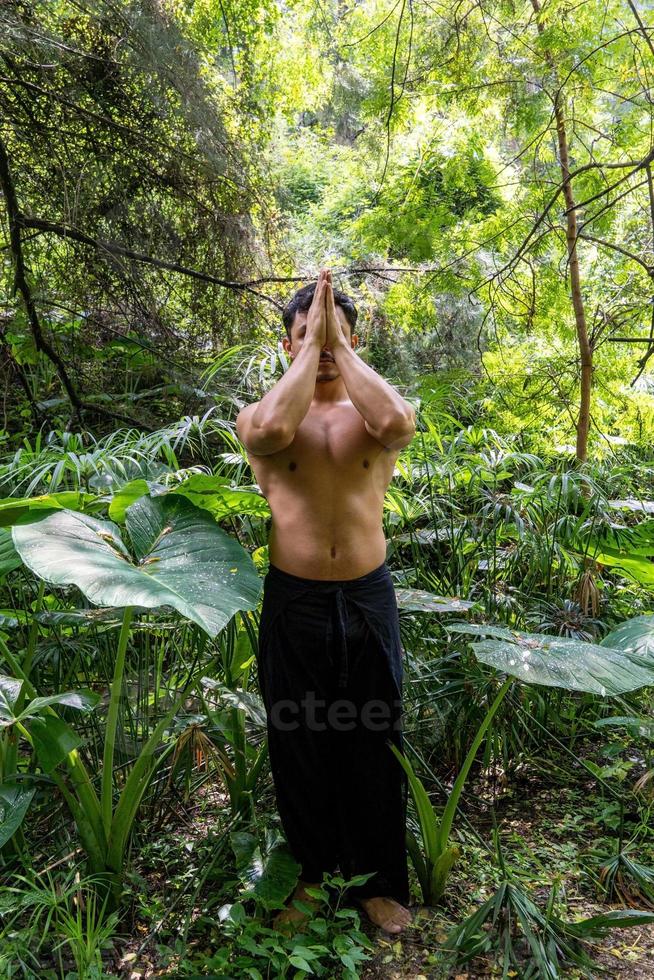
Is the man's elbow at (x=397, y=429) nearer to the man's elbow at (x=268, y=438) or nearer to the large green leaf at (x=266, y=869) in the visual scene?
the man's elbow at (x=268, y=438)

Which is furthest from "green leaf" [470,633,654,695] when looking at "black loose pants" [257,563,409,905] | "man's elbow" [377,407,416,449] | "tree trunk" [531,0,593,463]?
"tree trunk" [531,0,593,463]

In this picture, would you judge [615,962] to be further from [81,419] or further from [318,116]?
[318,116]

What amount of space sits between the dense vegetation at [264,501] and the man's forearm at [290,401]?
0.28 metres

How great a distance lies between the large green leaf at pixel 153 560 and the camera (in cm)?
139

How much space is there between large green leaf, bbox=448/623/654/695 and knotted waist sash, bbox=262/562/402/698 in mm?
266

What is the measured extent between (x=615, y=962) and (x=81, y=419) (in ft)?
12.2

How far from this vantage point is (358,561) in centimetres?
191

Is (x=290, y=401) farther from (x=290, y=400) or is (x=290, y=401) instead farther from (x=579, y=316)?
(x=579, y=316)

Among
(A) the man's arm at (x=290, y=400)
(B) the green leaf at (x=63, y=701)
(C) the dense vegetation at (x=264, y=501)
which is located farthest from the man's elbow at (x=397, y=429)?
(B) the green leaf at (x=63, y=701)

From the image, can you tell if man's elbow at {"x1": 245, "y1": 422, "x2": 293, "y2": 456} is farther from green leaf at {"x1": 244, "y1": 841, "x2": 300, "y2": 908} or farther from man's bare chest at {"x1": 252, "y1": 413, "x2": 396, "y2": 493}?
green leaf at {"x1": 244, "y1": 841, "x2": 300, "y2": 908}

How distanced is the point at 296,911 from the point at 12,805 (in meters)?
0.74

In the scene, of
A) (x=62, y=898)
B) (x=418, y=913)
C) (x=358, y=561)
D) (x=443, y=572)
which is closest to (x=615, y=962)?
(x=418, y=913)

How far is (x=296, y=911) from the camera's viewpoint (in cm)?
187

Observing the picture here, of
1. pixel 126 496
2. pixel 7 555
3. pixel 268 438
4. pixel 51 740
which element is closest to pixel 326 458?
pixel 268 438
